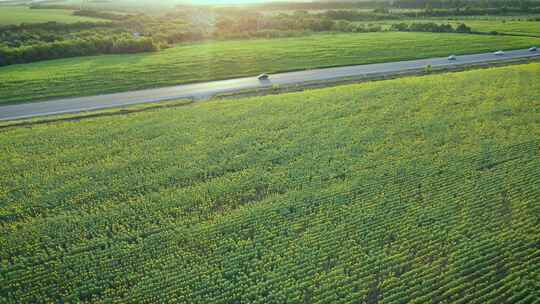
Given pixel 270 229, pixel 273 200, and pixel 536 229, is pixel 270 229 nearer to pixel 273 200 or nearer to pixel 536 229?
A: pixel 273 200

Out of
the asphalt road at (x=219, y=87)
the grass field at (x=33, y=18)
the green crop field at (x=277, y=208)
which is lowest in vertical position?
the green crop field at (x=277, y=208)

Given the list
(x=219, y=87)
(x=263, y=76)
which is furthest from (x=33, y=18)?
(x=263, y=76)

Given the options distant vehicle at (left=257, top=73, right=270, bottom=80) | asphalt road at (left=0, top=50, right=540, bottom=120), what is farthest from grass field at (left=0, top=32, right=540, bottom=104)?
distant vehicle at (left=257, top=73, right=270, bottom=80)

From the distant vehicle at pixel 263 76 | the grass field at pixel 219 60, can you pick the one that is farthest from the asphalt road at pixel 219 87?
the grass field at pixel 219 60

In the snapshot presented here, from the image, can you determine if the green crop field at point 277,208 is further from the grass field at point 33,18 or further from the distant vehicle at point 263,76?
the grass field at point 33,18

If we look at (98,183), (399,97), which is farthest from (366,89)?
(98,183)

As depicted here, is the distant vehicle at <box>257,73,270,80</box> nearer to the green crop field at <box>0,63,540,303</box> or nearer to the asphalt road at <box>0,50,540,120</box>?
the asphalt road at <box>0,50,540,120</box>
